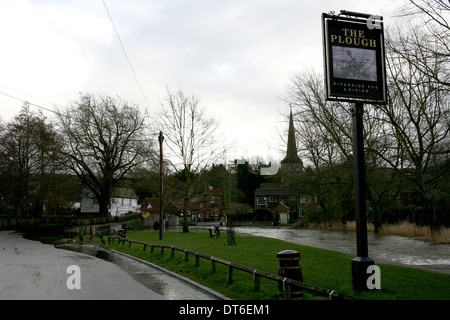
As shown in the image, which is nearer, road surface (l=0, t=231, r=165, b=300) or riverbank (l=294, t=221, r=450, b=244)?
road surface (l=0, t=231, r=165, b=300)

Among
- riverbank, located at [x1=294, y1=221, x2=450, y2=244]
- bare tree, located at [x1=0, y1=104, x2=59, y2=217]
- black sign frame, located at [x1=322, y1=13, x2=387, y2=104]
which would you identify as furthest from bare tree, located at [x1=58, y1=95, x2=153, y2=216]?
black sign frame, located at [x1=322, y1=13, x2=387, y2=104]

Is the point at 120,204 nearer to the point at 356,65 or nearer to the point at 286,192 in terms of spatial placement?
the point at 286,192

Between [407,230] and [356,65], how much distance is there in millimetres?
22314

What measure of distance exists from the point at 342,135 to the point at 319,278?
2113 cm

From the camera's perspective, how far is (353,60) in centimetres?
1008

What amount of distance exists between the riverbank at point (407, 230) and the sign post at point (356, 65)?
A: 51.6 ft

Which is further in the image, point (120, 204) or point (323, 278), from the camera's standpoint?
point (120, 204)

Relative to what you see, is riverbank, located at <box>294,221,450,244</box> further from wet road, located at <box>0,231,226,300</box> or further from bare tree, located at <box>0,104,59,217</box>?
bare tree, located at <box>0,104,59,217</box>

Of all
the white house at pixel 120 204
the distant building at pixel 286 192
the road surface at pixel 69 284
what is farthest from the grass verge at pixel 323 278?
the white house at pixel 120 204

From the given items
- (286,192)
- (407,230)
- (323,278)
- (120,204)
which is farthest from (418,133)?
(120,204)

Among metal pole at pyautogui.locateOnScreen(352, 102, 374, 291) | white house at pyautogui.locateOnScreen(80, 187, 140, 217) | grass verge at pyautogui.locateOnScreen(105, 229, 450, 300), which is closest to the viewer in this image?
grass verge at pyautogui.locateOnScreen(105, 229, 450, 300)

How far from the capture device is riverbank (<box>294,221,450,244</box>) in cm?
2273

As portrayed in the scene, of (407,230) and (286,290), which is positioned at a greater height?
(286,290)

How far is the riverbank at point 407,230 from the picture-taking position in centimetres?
2273
